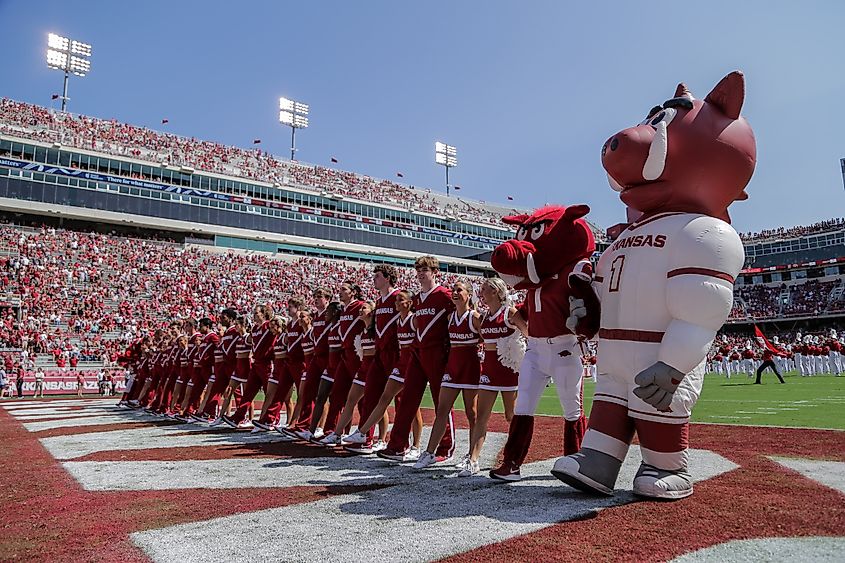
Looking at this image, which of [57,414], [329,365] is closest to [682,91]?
[329,365]

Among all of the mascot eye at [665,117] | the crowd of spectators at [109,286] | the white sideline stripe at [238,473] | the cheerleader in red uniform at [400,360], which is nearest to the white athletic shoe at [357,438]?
the cheerleader in red uniform at [400,360]

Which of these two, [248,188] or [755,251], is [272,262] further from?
[755,251]

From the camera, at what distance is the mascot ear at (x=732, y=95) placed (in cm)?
405

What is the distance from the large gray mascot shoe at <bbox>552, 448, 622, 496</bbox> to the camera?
372 centimetres

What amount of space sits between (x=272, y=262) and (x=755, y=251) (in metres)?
48.3

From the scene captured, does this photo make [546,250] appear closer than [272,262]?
Yes

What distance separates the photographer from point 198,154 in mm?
47156

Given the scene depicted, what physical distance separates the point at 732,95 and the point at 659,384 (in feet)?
6.85

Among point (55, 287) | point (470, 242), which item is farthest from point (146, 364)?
point (470, 242)

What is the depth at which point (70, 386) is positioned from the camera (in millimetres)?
23016

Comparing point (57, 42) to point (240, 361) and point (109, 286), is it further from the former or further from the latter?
point (240, 361)

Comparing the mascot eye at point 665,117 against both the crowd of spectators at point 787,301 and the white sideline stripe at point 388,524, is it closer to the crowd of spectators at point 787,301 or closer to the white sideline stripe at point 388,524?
the white sideline stripe at point 388,524

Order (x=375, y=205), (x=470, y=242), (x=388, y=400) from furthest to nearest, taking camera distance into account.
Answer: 1. (x=470, y=242)
2. (x=375, y=205)
3. (x=388, y=400)

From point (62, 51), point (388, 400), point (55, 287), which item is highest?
point (62, 51)
